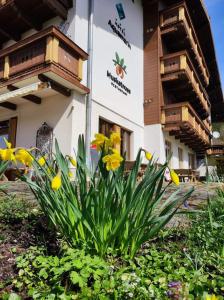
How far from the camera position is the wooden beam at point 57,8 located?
9.02 meters

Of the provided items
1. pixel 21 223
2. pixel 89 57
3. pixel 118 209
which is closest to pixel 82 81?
pixel 89 57

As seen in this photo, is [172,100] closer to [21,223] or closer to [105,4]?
[105,4]

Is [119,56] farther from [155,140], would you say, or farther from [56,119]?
[56,119]

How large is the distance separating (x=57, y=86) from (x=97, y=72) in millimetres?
2140

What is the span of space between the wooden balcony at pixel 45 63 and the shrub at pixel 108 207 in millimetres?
6483

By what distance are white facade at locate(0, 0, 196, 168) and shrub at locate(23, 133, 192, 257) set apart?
683 centimetres

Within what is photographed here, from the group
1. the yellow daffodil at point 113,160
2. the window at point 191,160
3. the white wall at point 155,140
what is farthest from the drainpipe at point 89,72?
the window at point 191,160

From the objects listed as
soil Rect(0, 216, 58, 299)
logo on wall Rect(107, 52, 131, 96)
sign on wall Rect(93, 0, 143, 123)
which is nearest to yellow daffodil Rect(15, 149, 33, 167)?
soil Rect(0, 216, 58, 299)

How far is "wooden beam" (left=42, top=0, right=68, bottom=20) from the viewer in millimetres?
9016

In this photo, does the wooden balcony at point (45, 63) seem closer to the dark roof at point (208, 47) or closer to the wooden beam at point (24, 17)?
the wooden beam at point (24, 17)

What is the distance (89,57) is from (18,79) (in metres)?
2.49

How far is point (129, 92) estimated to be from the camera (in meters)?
12.4

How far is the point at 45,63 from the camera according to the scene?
25.8 feet

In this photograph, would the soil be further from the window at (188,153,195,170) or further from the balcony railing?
the window at (188,153,195,170)
